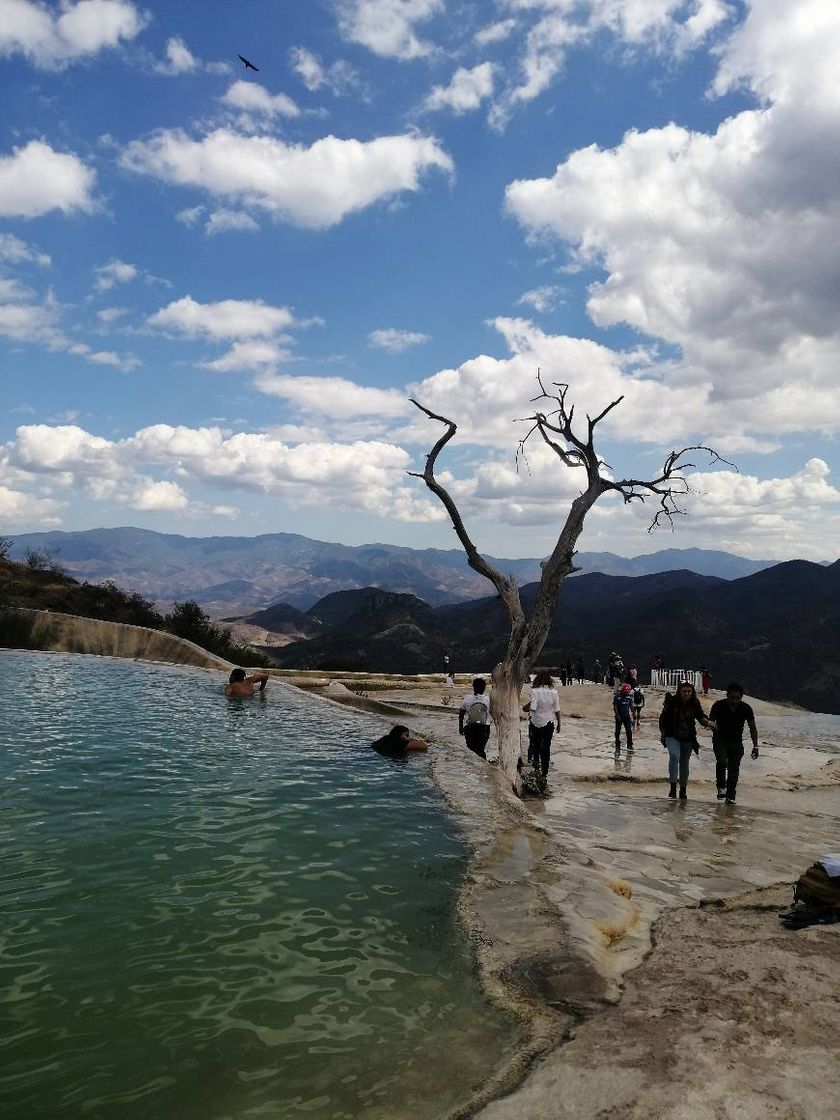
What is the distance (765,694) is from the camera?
265 ft

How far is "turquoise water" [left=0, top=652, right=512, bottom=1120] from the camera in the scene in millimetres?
3867

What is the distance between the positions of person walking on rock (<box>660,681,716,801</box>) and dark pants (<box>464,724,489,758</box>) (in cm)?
381

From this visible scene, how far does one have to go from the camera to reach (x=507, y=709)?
14391 mm

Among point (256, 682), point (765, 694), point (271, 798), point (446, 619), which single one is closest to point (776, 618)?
point (765, 694)

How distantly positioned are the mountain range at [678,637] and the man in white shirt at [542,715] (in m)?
37.1

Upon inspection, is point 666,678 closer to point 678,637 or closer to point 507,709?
point 507,709

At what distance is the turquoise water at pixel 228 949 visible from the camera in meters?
3.87

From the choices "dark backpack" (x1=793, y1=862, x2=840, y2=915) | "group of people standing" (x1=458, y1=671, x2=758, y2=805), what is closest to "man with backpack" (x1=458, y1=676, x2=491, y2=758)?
"group of people standing" (x1=458, y1=671, x2=758, y2=805)

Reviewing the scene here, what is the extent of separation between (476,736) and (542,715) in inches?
76.6

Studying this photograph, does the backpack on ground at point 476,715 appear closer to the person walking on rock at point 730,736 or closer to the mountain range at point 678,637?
the person walking on rock at point 730,736

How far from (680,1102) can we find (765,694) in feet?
287

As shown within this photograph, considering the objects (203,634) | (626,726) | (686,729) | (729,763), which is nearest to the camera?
(729,763)

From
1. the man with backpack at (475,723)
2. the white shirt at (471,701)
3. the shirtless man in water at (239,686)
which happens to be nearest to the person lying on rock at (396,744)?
the man with backpack at (475,723)

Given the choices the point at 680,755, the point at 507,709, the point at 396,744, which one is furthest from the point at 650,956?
the point at 396,744
